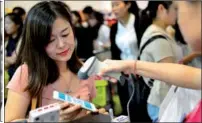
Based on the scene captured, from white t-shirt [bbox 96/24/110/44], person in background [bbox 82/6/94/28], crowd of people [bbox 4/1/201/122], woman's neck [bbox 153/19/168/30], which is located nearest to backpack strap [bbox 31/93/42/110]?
crowd of people [bbox 4/1/201/122]

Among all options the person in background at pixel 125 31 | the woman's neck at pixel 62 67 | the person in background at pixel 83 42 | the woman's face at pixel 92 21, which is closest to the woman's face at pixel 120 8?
the person in background at pixel 125 31

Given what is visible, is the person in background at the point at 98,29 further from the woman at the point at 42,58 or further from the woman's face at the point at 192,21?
the woman's face at the point at 192,21

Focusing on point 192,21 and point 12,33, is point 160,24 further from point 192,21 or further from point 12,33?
point 12,33

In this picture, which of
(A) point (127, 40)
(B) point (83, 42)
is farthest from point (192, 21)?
(B) point (83, 42)

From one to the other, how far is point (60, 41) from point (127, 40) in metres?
1.30

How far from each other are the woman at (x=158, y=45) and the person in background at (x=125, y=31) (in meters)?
0.49

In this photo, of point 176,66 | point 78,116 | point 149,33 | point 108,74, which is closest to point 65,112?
point 78,116

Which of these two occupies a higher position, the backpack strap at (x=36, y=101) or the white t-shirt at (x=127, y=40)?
the backpack strap at (x=36, y=101)

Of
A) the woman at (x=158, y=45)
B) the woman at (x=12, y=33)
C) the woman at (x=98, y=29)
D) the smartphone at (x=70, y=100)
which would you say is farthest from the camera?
the woman at (x=98, y=29)

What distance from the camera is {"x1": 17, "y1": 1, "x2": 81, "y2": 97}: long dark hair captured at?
0.95m

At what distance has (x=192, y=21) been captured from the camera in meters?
0.59

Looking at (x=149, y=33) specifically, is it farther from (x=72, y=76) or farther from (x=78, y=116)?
(x=78, y=116)

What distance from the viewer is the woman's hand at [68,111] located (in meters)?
0.68

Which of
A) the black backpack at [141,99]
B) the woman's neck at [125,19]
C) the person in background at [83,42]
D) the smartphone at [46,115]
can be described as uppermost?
the smartphone at [46,115]
